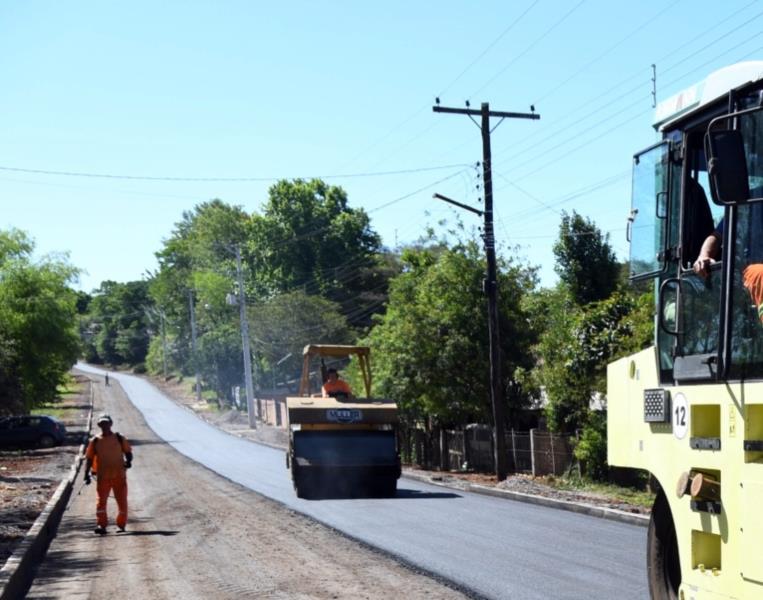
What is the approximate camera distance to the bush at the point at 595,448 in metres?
24.2

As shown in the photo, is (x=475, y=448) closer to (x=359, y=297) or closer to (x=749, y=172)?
(x=749, y=172)

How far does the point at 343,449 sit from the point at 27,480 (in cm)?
1063

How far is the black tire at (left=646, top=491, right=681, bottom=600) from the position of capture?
22.2ft

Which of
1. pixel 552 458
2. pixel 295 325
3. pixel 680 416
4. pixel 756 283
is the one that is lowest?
pixel 552 458

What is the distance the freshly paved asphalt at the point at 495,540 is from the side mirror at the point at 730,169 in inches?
218

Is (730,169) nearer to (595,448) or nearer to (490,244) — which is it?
(595,448)

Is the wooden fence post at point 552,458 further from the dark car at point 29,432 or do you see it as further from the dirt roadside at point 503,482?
the dark car at point 29,432

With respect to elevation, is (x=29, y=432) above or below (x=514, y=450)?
below

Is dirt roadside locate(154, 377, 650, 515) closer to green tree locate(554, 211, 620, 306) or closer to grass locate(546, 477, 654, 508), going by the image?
grass locate(546, 477, 654, 508)

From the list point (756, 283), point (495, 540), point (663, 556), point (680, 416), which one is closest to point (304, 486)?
point (495, 540)

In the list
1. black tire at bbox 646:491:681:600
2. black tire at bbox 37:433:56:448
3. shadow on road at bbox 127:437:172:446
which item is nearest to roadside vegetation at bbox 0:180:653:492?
black tire at bbox 37:433:56:448

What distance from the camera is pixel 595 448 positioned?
24.2 m

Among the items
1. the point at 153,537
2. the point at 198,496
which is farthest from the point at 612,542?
the point at 198,496

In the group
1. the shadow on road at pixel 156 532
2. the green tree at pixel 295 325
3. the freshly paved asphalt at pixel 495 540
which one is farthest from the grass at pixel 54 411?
the shadow on road at pixel 156 532
